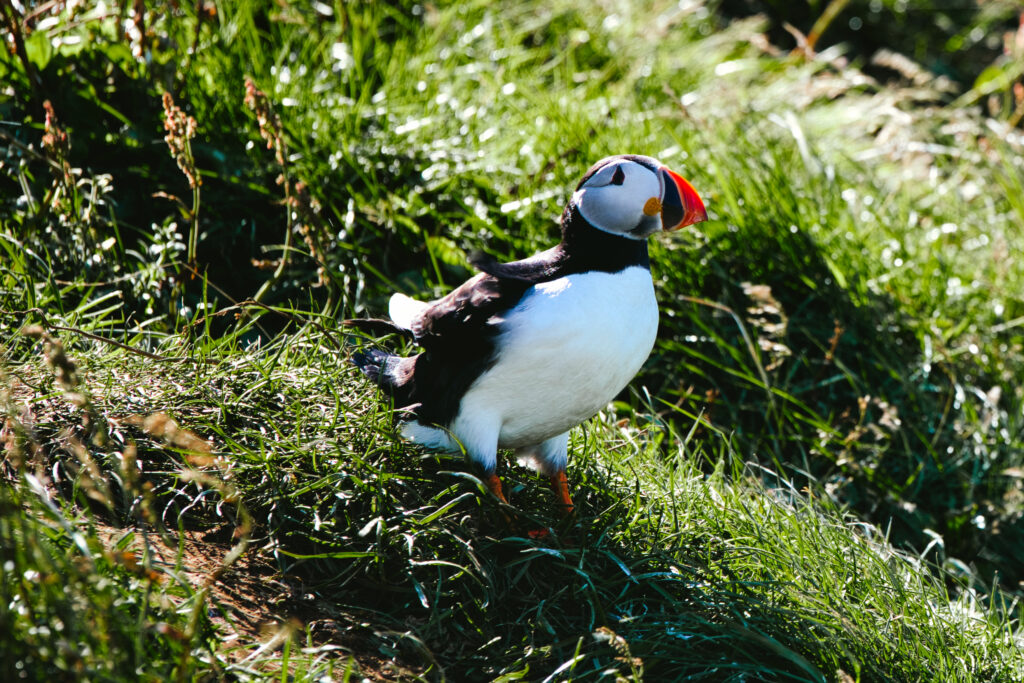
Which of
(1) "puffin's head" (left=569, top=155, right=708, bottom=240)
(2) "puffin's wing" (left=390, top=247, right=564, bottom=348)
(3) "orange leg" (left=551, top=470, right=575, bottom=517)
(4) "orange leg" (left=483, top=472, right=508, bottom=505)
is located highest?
(1) "puffin's head" (left=569, top=155, right=708, bottom=240)

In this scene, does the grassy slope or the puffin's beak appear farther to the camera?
the puffin's beak

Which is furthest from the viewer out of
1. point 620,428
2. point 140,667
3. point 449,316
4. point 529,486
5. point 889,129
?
point 889,129

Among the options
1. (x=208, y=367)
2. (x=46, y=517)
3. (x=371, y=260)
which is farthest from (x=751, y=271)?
(x=46, y=517)

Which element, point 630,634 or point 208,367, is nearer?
point 630,634

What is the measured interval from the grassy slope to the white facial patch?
0.70 meters

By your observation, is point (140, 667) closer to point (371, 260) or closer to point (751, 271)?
point (371, 260)

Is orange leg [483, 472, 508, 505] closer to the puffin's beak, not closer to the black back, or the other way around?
the black back

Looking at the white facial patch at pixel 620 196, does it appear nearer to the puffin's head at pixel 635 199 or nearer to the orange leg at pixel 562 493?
the puffin's head at pixel 635 199

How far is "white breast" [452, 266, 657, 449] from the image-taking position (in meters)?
2.33

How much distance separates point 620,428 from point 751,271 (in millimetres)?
1090

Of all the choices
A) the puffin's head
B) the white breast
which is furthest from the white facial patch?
the white breast

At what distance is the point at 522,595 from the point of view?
95.0 inches

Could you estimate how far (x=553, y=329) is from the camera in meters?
2.32

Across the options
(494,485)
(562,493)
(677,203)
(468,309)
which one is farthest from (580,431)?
(677,203)
